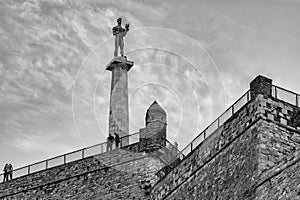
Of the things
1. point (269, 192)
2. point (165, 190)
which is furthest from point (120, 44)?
point (269, 192)

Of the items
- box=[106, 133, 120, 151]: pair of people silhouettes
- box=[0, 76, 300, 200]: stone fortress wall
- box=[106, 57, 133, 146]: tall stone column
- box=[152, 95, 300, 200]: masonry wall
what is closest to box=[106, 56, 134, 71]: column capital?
box=[106, 57, 133, 146]: tall stone column

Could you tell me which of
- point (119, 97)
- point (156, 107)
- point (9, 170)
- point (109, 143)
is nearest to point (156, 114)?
point (156, 107)

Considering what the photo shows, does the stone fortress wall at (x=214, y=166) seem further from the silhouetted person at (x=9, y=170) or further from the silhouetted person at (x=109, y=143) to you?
the silhouetted person at (x=9, y=170)

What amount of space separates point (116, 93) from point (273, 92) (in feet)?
74.2

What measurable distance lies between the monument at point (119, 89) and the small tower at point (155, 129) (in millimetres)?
9066

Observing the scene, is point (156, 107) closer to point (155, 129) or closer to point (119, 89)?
point (155, 129)

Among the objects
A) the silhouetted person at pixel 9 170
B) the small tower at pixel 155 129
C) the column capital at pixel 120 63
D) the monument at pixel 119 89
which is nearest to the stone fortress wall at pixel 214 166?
the small tower at pixel 155 129

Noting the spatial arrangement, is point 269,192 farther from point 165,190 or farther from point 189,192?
point 165,190

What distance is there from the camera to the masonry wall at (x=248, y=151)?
113 feet

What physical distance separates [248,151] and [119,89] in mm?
23559

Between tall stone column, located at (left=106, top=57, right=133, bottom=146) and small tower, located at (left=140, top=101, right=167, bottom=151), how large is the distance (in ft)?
29.7

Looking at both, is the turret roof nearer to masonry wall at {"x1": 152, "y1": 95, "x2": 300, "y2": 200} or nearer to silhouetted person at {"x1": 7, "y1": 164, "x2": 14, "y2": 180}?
masonry wall at {"x1": 152, "y1": 95, "x2": 300, "y2": 200}

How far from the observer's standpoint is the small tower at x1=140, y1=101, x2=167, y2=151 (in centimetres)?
4662

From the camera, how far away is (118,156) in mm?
48281
